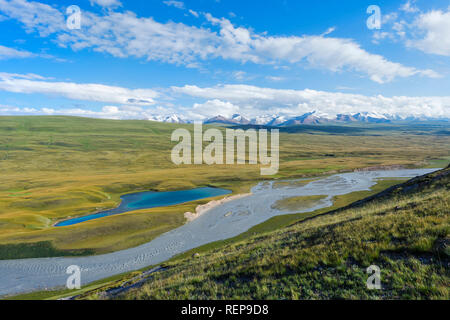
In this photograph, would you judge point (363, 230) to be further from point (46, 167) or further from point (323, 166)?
point (46, 167)

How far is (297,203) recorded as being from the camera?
77.9 meters

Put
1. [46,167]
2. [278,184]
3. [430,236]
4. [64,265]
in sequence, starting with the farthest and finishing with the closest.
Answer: [46,167] < [278,184] < [64,265] < [430,236]

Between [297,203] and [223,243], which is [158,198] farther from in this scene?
[297,203]

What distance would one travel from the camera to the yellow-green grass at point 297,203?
242ft

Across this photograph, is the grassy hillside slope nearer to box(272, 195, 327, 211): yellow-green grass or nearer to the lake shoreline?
the lake shoreline

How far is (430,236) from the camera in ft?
34.9

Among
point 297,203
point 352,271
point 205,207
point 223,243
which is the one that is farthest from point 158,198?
point 352,271

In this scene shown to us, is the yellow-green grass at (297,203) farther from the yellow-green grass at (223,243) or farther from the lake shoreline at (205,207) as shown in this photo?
the lake shoreline at (205,207)

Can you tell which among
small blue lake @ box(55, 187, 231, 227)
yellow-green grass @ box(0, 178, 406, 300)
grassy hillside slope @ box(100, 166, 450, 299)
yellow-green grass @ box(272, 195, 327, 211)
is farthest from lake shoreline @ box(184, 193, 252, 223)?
grassy hillside slope @ box(100, 166, 450, 299)
